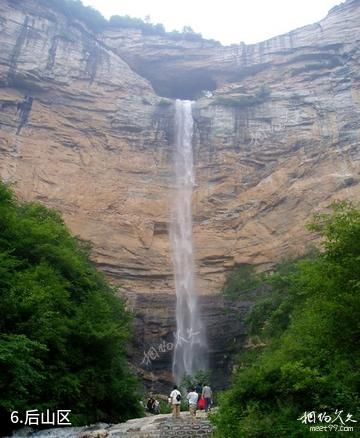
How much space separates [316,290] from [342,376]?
139 centimetres

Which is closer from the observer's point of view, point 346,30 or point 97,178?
point 97,178

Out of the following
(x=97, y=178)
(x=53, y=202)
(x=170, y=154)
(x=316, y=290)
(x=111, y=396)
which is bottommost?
(x=111, y=396)

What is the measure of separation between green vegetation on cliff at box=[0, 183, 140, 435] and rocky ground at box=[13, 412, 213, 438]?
486mm

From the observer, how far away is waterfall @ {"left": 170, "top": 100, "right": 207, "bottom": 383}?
2377cm

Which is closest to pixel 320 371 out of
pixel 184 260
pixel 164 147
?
pixel 184 260

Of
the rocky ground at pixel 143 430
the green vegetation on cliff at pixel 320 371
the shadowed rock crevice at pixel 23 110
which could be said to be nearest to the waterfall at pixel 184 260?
the shadowed rock crevice at pixel 23 110

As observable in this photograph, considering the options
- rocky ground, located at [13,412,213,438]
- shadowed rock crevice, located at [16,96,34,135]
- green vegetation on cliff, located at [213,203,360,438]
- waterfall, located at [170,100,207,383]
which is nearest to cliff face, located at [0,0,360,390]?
shadowed rock crevice, located at [16,96,34,135]

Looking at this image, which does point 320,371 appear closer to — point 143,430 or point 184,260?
point 143,430

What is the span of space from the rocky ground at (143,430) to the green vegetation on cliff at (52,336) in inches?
19.1

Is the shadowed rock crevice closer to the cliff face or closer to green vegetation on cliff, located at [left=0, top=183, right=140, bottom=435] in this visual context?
the cliff face

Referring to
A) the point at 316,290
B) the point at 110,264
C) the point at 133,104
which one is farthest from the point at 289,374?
the point at 133,104

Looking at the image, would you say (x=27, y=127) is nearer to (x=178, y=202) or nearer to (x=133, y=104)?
(x=133, y=104)

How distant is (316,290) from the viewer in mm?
7695

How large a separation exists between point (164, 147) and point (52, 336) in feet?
78.0
